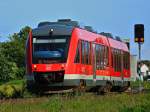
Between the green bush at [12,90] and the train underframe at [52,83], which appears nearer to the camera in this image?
the train underframe at [52,83]

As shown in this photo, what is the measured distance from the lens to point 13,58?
76875 mm

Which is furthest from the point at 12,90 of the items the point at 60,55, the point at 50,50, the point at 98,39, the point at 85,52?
the point at 60,55

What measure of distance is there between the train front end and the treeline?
17.8 metres

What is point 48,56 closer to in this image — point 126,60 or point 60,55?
point 60,55

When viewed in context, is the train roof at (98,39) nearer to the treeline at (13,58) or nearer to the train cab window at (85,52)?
the train cab window at (85,52)

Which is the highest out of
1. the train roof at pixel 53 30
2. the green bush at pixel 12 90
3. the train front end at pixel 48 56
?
the train roof at pixel 53 30

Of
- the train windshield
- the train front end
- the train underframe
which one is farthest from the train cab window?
the train windshield

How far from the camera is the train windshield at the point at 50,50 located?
27500mm

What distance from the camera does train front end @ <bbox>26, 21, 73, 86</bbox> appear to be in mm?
27453

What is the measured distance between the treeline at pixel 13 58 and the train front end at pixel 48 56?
58.4ft

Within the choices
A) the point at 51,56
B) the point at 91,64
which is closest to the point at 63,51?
the point at 51,56

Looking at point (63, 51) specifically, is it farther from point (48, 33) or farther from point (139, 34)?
point (139, 34)

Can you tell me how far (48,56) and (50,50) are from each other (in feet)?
0.91

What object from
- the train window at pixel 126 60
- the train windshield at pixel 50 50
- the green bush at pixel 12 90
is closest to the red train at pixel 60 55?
the train windshield at pixel 50 50
